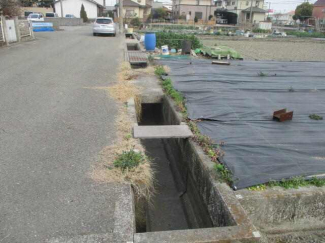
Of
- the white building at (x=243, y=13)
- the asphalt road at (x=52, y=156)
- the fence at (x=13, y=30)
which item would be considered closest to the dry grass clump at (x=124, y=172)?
the asphalt road at (x=52, y=156)

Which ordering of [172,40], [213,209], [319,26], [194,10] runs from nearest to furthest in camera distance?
[213,209] → [172,40] → [319,26] → [194,10]

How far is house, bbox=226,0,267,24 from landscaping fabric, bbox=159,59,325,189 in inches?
1954

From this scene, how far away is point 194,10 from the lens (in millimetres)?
56906

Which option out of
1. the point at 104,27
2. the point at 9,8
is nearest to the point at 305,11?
the point at 104,27

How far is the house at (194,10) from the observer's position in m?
56.2

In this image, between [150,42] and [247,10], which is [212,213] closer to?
[150,42]

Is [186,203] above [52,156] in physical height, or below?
below

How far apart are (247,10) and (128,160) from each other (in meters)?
61.3

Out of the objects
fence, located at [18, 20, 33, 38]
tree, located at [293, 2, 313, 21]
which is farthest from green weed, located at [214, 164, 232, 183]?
tree, located at [293, 2, 313, 21]

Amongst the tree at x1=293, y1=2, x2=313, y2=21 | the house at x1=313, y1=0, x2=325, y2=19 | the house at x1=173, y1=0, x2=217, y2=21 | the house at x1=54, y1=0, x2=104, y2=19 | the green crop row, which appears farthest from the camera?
the tree at x1=293, y1=2, x2=313, y2=21

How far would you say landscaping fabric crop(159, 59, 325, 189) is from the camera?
12.3ft

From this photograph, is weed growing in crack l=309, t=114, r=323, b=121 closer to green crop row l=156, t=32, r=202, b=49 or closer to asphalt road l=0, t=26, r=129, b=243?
asphalt road l=0, t=26, r=129, b=243

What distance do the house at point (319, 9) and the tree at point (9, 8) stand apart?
182 feet

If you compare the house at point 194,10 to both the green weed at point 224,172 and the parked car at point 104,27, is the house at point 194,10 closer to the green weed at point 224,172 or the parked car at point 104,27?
the parked car at point 104,27
